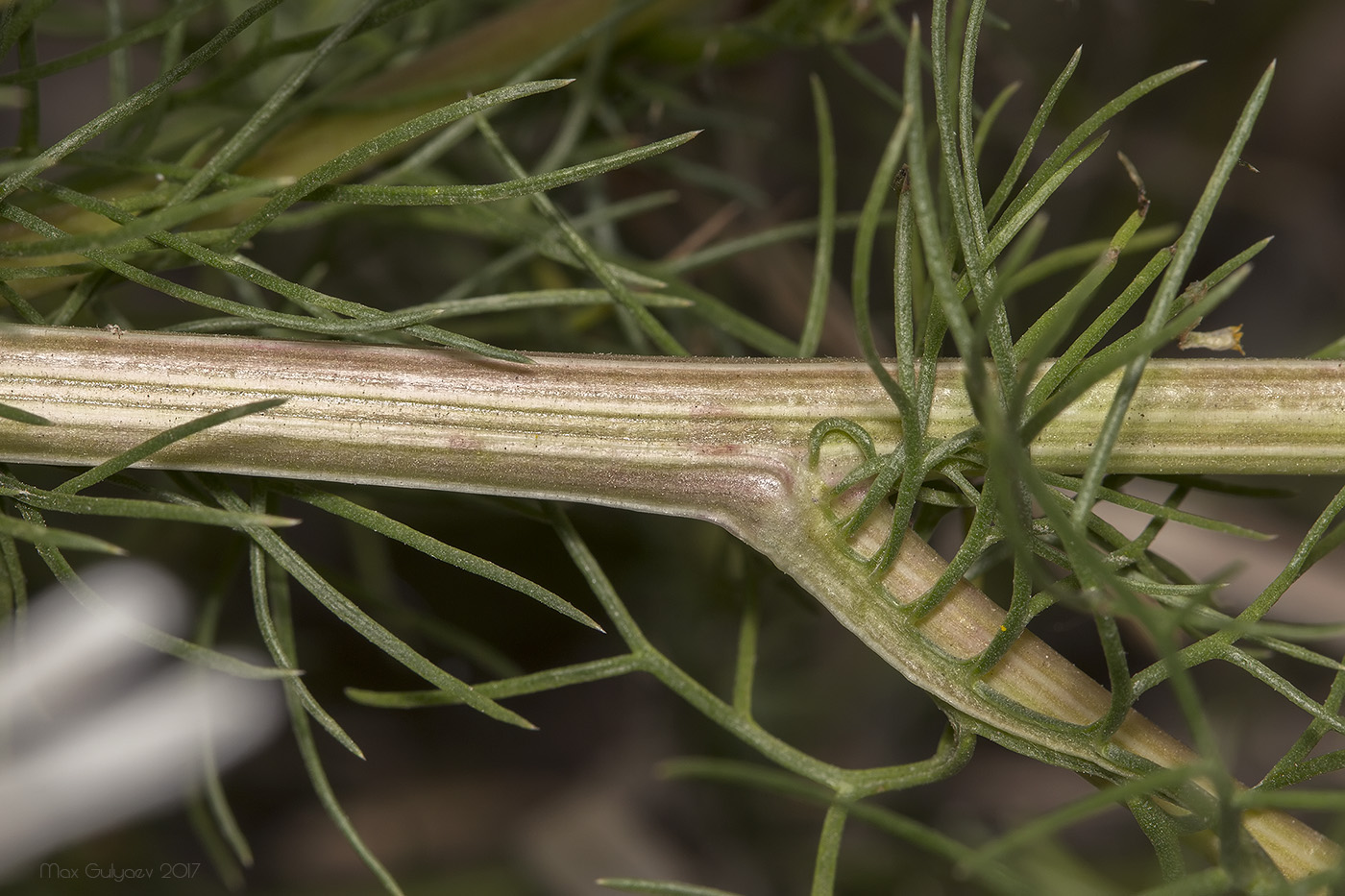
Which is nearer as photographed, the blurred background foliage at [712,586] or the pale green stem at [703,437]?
the pale green stem at [703,437]

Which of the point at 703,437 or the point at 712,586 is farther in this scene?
the point at 712,586

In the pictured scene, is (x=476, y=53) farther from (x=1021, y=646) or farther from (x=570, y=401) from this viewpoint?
(x=1021, y=646)

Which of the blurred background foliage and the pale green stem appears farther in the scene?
the blurred background foliage

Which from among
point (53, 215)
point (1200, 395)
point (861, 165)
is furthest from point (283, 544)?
point (861, 165)

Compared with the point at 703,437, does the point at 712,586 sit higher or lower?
higher
